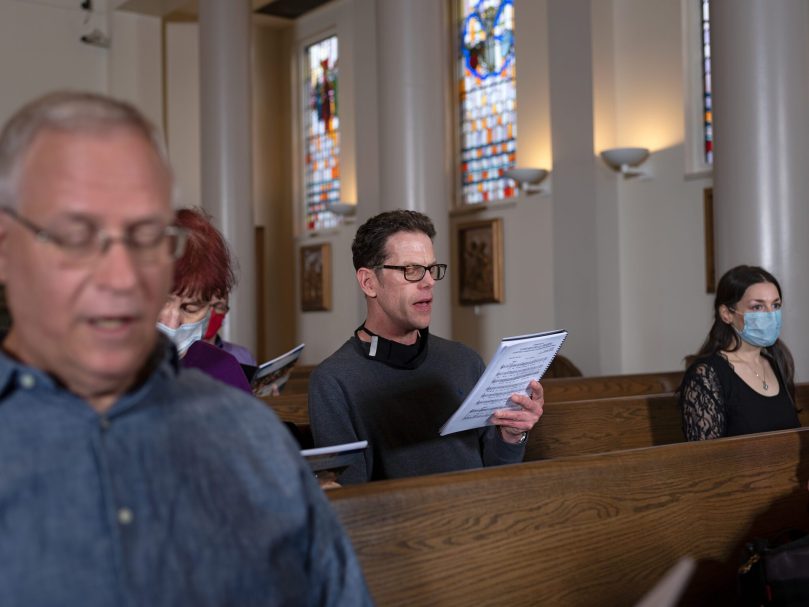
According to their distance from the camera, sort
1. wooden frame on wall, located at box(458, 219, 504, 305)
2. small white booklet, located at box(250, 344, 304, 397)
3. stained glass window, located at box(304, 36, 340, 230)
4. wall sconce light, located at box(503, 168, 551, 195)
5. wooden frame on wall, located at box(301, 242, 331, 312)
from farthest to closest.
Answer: stained glass window, located at box(304, 36, 340, 230) → wooden frame on wall, located at box(301, 242, 331, 312) → wooden frame on wall, located at box(458, 219, 504, 305) → wall sconce light, located at box(503, 168, 551, 195) → small white booklet, located at box(250, 344, 304, 397)

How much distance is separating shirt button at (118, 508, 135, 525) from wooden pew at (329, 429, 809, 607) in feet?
2.44

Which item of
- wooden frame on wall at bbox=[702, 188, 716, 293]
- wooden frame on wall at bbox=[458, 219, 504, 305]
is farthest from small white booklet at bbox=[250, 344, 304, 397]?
wooden frame on wall at bbox=[458, 219, 504, 305]

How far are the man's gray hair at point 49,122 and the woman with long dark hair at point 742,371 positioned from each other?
119 inches

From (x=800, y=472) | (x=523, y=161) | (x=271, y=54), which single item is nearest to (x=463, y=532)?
(x=800, y=472)

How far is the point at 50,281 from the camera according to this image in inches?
49.3

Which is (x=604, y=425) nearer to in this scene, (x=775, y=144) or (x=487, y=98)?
(x=775, y=144)

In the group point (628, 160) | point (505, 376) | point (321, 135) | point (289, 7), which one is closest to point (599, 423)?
point (505, 376)

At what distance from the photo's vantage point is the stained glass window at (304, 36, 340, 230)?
1328cm

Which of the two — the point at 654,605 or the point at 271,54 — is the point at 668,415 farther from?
the point at 271,54

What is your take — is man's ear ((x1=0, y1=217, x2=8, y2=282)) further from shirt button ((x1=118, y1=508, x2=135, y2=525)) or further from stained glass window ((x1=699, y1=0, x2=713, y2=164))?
stained glass window ((x1=699, y1=0, x2=713, y2=164))

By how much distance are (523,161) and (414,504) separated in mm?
8175

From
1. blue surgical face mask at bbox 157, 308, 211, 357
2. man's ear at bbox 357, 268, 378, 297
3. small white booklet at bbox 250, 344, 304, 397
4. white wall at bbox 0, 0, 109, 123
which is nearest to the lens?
blue surgical face mask at bbox 157, 308, 211, 357

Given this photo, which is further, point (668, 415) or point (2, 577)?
point (668, 415)

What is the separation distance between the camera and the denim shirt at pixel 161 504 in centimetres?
125
